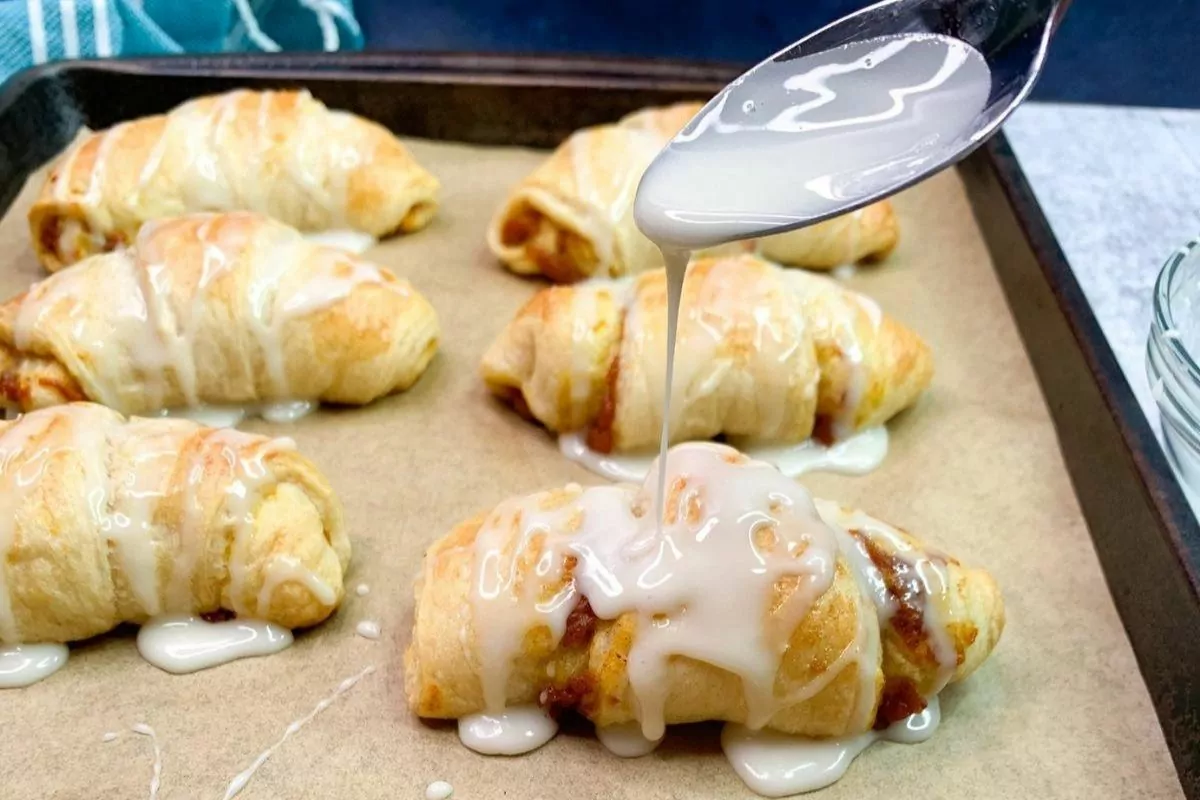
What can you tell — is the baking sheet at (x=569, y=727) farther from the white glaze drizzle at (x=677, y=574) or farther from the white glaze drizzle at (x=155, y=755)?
the white glaze drizzle at (x=677, y=574)

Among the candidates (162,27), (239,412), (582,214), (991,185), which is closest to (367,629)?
(239,412)

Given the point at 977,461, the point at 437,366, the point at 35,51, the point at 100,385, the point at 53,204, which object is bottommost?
the point at 977,461

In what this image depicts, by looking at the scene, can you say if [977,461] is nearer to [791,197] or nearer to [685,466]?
[685,466]

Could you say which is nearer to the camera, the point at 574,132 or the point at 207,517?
the point at 207,517

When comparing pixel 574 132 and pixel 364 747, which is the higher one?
pixel 574 132

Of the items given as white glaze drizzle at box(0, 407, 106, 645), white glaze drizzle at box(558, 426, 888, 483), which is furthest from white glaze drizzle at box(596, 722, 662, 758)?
white glaze drizzle at box(0, 407, 106, 645)

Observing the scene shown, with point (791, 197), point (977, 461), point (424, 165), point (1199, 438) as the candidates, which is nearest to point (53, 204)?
point (424, 165)

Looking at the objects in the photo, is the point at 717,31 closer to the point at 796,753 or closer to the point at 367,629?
the point at 367,629

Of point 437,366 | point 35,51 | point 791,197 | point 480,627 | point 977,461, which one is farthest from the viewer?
point 35,51

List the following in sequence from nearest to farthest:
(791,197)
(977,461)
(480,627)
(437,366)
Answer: (791,197) → (480,627) → (977,461) → (437,366)
